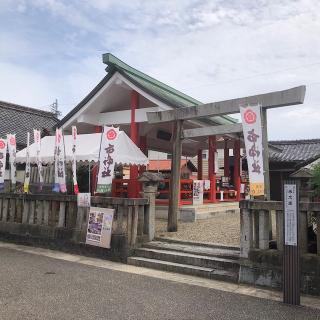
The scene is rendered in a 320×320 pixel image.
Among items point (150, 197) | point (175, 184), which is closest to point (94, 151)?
point (175, 184)

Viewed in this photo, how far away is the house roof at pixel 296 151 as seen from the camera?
2309cm

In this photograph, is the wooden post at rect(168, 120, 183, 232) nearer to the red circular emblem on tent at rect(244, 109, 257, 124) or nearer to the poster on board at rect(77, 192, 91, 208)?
the poster on board at rect(77, 192, 91, 208)

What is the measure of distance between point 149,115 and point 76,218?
370cm

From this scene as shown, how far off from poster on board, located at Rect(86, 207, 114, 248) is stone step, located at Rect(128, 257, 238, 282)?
2.93 ft

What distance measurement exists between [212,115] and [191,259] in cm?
401

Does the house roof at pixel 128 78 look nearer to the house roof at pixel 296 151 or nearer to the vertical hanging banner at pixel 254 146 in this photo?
the vertical hanging banner at pixel 254 146

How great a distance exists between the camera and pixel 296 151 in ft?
82.3

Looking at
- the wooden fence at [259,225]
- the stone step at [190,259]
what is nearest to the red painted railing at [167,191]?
the stone step at [190,259]

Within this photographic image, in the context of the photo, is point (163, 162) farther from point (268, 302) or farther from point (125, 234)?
point (268, 302)

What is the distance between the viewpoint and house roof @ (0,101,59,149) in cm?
2167

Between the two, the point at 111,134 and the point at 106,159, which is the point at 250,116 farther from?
→ the point at 106,159

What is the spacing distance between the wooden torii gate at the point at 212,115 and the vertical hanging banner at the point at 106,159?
1784 mm

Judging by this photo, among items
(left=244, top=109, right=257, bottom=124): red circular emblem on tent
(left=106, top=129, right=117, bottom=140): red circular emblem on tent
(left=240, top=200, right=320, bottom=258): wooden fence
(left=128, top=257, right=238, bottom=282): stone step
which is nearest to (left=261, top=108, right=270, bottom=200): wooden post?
(left=244, top=109, right=257, bottom=124): red circular emblem on tent

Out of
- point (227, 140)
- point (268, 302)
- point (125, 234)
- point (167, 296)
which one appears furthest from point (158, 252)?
point (227, 140)
